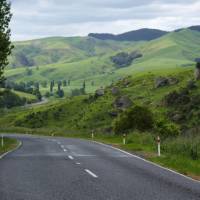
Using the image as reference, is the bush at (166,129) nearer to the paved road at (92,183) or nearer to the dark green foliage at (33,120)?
the paved road at (92,183)

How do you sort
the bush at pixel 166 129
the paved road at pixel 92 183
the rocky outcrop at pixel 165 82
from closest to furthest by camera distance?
the paved road at pixel 92 183 < the bush at pixel 166 129 < the rocky outcrop at pixel 165 82

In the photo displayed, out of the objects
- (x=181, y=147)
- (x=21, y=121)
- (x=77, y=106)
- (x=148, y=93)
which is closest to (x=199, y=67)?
(x=148, y=93)

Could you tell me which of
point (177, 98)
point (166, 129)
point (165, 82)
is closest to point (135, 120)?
point (166, 129)

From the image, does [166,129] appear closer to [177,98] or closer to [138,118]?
[138,118]

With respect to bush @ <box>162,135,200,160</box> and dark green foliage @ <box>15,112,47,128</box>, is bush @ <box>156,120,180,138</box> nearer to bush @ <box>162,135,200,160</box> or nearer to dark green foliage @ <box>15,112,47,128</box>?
bush @ <box>162,135,200,160</box>

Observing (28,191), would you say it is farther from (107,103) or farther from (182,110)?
(107,103)

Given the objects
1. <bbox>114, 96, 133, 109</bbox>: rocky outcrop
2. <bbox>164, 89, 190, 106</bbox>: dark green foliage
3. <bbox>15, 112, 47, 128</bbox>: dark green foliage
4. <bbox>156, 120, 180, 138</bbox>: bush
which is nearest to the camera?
<bbox>156, 120, 180, 138</bbox>: bush

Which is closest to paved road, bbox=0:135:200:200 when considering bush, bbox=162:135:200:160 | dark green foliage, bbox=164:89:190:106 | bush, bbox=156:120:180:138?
bush, bbox=162:135:200:160

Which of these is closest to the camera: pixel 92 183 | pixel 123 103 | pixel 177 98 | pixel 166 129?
pixel 92 183

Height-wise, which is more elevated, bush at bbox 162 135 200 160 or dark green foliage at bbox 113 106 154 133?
bush at bbox 162 135 200 160

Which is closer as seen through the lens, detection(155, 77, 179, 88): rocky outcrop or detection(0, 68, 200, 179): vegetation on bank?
detection(0, 68, 200, 179): vegetation on bank

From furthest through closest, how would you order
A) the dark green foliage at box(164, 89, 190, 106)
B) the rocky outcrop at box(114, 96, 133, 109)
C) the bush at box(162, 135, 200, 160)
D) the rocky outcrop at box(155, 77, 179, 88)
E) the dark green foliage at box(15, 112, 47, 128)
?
the dark green foliage at box(15, 112, 47, 128) → the rocky outcrop at box(155, 77, 179, 88) → the rocky outcrop at box(114, 96, 133, 109) → the dark green foliage at box(164, 89, 190, 106) → the bush at box(162, 135, 200, 160)

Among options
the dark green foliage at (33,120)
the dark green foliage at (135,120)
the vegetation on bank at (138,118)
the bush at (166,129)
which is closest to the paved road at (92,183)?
the vegetation on bank at (138,118)

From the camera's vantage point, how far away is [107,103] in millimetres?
133750
